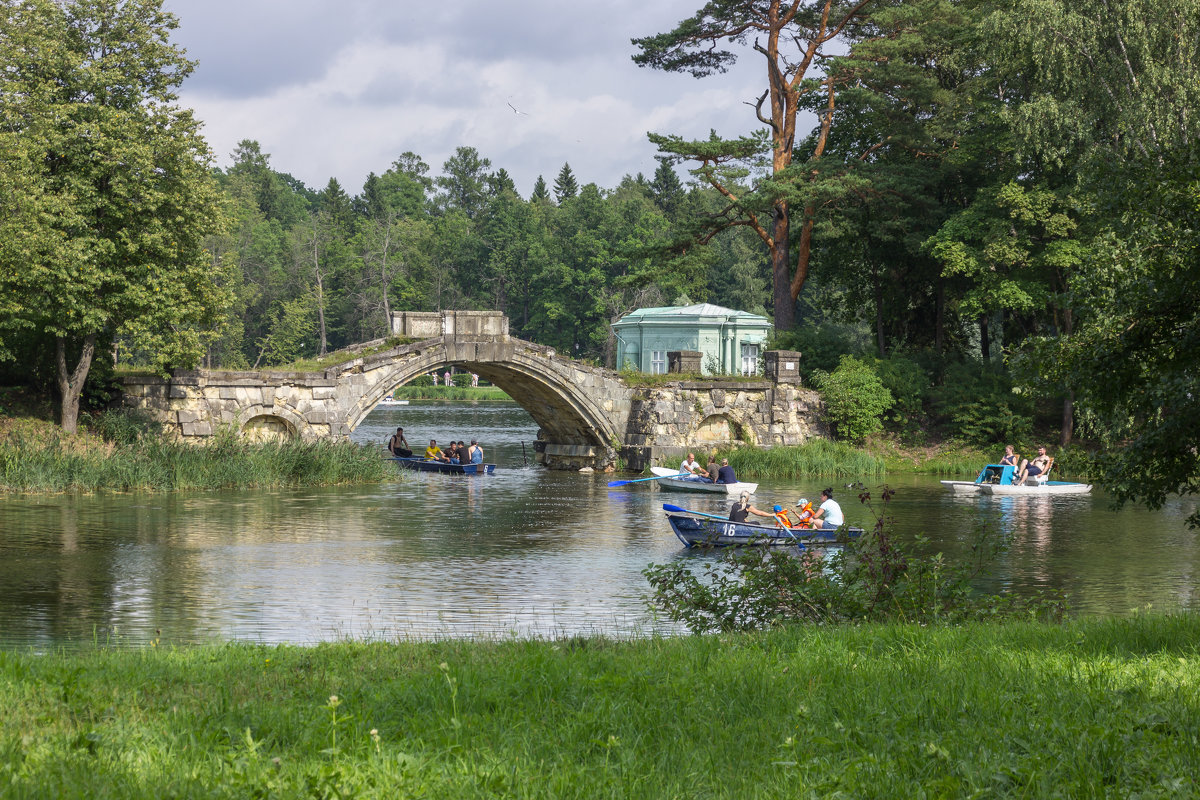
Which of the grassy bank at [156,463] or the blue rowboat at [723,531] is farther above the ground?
the grassy bank at [156,463]

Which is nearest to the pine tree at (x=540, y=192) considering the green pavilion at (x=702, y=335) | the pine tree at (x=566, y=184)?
the pine tree at (x=566, y=184)

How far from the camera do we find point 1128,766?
14.2ft

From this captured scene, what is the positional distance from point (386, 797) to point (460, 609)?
7903 millimetres

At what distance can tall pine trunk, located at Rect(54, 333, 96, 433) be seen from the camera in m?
22.8

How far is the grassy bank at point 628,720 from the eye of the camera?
14.0 ft

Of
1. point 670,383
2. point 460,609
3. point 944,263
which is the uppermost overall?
point 944,263

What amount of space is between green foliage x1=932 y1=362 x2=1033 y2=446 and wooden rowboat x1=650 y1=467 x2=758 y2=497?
8993 millimetres

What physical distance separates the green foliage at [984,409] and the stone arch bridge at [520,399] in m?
3.92

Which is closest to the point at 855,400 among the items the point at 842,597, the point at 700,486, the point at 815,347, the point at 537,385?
the point at 815,347

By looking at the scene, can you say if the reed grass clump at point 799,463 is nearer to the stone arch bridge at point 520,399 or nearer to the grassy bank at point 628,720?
the stone arch bridge at point 520,399

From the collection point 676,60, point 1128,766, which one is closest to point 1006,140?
point 676,60

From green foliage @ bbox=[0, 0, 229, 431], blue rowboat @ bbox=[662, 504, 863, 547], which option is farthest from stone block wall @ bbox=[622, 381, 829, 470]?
blue rowboat @ bbox=[662, 504, 863, 547]

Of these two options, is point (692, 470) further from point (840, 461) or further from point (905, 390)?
point (905, 390)

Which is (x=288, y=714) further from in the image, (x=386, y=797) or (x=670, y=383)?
(x=670, y=383)
